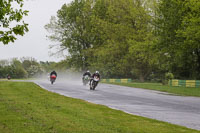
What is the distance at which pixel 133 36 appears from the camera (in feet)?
173

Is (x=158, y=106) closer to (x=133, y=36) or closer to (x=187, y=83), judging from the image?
(x=187, y=83)

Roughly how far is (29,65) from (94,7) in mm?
124574

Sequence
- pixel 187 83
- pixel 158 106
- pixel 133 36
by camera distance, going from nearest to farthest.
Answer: pixel 158 106 → pixel 187 83 → pixel 133 36

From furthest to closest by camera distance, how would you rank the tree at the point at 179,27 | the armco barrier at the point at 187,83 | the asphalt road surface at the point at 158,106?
the armco barrier at the point at 187,83
the tree at the point at 179,27
the asphalt road surface at the point at 158,106

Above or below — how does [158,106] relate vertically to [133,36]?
below

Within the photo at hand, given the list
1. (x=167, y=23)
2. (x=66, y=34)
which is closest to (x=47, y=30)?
(x=66, y=34)

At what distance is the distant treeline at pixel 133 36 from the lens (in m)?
37.8

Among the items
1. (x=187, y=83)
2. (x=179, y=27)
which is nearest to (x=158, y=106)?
(x=179, y=27)

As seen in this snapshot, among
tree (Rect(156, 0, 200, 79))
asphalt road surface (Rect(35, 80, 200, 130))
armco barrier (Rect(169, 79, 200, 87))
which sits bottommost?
asphalt road surface (Rect(35, 80, 200, 130))

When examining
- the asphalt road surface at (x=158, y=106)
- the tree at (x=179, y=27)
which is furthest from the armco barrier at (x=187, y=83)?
the asphalt road surface at (x=158, y=106)

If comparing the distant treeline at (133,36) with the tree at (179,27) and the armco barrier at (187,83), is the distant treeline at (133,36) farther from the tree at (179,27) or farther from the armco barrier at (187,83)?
the armco barrier at (187,83)

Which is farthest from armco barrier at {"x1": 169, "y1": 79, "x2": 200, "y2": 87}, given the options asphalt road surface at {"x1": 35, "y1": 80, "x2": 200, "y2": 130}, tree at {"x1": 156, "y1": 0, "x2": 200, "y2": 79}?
asphalt road surface at {"x1": 35, "y1": 80, "x2": 200, "y2": 130}

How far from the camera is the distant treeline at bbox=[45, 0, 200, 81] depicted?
124 feet

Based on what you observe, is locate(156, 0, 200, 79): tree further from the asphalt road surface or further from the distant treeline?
the asphalt road surface
